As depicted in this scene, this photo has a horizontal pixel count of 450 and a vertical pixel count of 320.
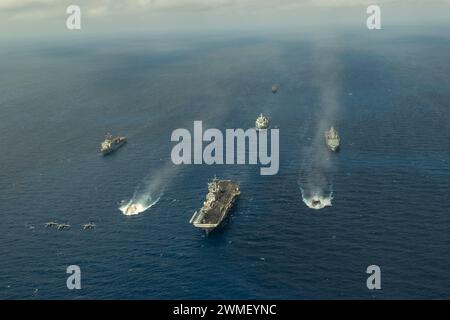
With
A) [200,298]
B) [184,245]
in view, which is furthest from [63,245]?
[200,298]

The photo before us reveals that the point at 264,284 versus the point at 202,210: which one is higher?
the point at 202,210

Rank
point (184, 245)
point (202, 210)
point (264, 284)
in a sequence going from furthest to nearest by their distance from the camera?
point (202, 210)
point (184, 245)
point (264, 284)

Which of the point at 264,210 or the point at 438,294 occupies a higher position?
the point at 264,210

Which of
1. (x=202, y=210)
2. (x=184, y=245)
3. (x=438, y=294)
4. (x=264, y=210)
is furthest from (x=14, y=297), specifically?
(x=438, y=294)

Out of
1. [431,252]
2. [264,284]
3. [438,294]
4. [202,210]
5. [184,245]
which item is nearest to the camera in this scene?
[438,294]

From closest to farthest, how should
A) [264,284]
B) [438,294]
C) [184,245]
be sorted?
[438,294]
[264,284]
[184,245]

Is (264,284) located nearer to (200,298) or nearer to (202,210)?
(200,298)

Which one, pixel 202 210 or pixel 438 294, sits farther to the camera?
pixel 202 210

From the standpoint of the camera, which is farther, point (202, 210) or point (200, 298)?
point (202, 210)

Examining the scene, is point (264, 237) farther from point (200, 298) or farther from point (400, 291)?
point (400, 291)
